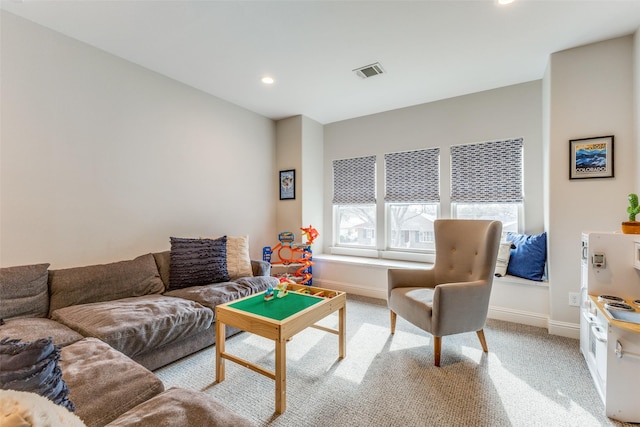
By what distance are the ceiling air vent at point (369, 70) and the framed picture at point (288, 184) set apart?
1712 millimetres

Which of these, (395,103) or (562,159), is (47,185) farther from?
(562,159)

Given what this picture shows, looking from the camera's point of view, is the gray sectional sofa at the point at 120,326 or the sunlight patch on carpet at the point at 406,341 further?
the sunlight patch on carpet at the point at 406,341

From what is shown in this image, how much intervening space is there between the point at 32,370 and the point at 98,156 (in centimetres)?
225

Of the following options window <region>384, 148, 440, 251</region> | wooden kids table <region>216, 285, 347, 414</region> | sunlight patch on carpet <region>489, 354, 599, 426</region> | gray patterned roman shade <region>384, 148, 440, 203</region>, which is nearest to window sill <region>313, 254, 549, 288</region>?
window <region>384, 148, 440, 251</region>


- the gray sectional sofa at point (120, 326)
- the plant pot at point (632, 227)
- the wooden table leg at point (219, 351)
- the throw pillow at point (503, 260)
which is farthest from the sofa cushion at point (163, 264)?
the plant pot at point (632, 227)

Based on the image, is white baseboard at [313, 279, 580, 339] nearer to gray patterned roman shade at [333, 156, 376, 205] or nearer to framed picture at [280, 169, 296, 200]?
gray patterned roman shade at [333, 156, 376, 205]

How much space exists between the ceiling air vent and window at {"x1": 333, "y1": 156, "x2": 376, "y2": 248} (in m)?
1.39

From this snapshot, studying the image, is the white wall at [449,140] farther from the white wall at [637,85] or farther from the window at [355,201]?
the white wall at [637,85]

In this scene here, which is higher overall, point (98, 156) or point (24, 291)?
point (98, 156)

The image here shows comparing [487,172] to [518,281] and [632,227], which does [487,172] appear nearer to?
→ [518,281]

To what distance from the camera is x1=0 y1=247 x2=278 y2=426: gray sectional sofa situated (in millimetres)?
1073

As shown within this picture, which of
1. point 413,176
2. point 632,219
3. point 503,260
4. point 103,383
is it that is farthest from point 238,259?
point 632,219

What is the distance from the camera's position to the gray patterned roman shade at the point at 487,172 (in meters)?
3.17

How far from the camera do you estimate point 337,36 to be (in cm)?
228
